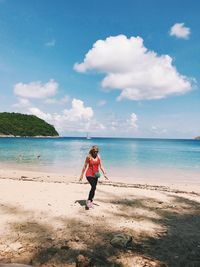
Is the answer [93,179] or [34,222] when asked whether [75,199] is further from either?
[34,222]

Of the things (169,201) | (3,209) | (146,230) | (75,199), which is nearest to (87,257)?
(146,230)

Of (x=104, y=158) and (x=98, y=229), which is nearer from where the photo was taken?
(x=98, y=229)

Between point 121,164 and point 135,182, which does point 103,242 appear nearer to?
point 135,182

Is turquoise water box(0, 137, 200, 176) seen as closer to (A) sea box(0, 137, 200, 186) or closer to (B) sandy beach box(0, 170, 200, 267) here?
(A) sea box(0, 137, 200, 186)

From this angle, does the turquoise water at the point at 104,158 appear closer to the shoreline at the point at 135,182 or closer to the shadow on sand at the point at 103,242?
the shoreline at the point at 135,182

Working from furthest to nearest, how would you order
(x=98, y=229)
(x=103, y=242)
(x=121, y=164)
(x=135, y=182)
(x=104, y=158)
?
1. (x=104, y=158)
2. (x=121, y=164)
3. (x=135, y=182)
4. (x=98, y=229)
5. (x=103, y=242)

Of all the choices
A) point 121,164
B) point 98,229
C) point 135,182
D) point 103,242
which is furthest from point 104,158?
point 103,242

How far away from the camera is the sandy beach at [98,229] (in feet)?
20.5

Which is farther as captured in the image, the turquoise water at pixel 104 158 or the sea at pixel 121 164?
the turquoise water at pixel 104 158

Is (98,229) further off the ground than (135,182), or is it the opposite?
(98,229)

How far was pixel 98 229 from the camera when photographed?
8133 millimetres

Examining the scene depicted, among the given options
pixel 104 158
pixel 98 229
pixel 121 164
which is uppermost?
pixel 98 229

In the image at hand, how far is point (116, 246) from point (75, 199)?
5.29m

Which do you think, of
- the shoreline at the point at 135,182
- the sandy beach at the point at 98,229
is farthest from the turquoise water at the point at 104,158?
the sandy beach at the point at 98,229
